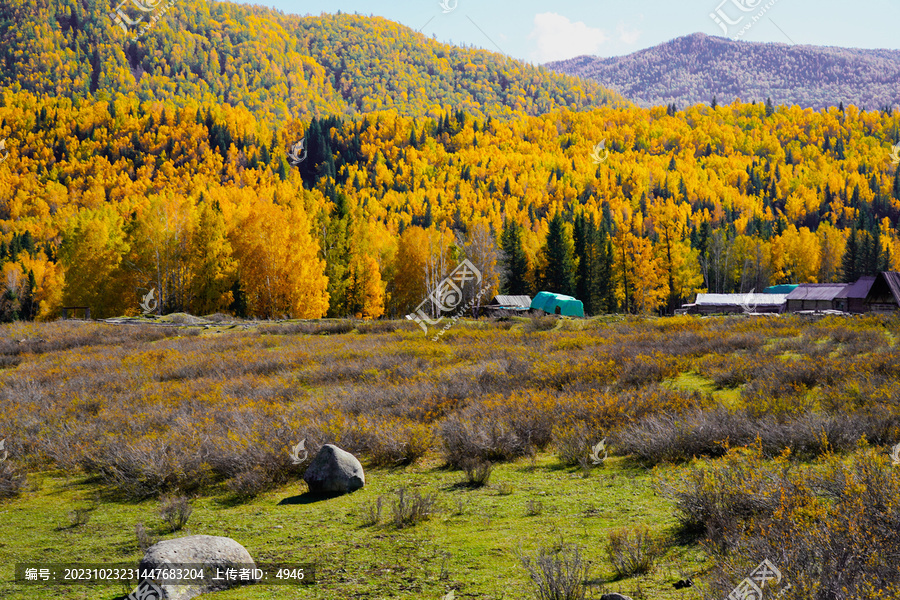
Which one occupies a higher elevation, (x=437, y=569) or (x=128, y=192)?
(x=128, y=192)

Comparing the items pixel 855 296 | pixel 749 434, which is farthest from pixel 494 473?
pixel 855 296

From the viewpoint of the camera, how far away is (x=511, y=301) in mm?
62375

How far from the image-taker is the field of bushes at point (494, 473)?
4465mm

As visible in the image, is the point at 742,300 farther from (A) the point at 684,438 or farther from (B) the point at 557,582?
(B) the point at 557,582

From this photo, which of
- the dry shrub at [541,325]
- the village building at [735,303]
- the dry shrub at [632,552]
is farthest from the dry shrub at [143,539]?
the village building at [735,303]

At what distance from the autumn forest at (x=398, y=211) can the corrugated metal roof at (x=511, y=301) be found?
275 cm

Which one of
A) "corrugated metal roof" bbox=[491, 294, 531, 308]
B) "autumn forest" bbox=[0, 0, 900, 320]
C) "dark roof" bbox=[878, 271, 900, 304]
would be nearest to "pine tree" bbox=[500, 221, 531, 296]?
"autumn forest" bbox=[0, 0, 900, 320]

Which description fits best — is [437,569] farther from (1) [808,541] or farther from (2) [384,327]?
(2) [384,327]

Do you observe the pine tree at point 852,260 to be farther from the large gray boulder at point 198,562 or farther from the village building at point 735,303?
the large gray boulder at point 198,562

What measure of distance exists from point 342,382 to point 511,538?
11.0m

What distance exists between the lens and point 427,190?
143750 mm

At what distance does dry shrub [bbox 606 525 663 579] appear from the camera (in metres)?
4.54

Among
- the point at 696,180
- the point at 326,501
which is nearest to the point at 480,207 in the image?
the point at 696,180

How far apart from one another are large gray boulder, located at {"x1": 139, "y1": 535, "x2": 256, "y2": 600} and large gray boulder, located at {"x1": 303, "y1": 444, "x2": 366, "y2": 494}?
2521mm
